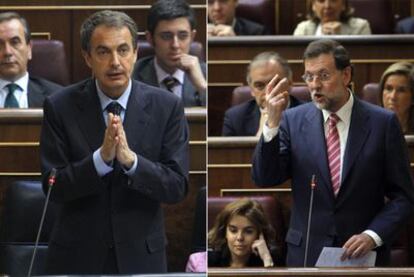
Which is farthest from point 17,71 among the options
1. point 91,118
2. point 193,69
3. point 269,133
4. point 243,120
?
point 243,120

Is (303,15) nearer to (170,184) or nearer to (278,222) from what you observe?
(278,222)

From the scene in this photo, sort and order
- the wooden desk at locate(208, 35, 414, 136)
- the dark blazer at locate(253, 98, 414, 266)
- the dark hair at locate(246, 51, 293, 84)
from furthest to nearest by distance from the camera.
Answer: the wooden desk at locate(208, 35, 414, 136) < the dark hair at locate(246, 51, 293, 84) < the dark blazer at locate(253, 98, 414, 266)

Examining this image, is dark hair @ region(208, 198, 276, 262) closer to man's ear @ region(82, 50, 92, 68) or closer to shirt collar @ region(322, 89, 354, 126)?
shirt collar @ region(322, 89, 354, 126)

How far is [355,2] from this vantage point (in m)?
2.52

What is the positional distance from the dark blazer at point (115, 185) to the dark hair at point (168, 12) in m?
0.09

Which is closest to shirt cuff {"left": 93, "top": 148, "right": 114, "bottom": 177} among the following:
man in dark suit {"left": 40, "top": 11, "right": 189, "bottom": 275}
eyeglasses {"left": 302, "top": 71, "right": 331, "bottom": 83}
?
man in dark suit {"left": 40, "top": 11, "right": 189, "bottom": 275}

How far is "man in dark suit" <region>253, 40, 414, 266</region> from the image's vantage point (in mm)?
1881

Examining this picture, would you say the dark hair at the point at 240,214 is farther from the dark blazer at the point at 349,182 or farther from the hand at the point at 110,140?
the hand at the point at 110,140

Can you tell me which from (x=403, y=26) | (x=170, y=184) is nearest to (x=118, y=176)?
(x=170, y=184)

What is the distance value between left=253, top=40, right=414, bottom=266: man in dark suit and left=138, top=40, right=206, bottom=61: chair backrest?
0.20m

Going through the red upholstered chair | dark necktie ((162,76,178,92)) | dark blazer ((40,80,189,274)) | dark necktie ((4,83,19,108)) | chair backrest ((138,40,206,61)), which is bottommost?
the red upholstered chair

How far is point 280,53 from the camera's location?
234 centimetres

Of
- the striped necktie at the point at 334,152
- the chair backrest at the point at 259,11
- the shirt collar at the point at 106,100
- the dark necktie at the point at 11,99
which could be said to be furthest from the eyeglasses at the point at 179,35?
the chair backrest at the point at 259,11

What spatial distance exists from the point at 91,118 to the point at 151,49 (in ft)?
0.42
